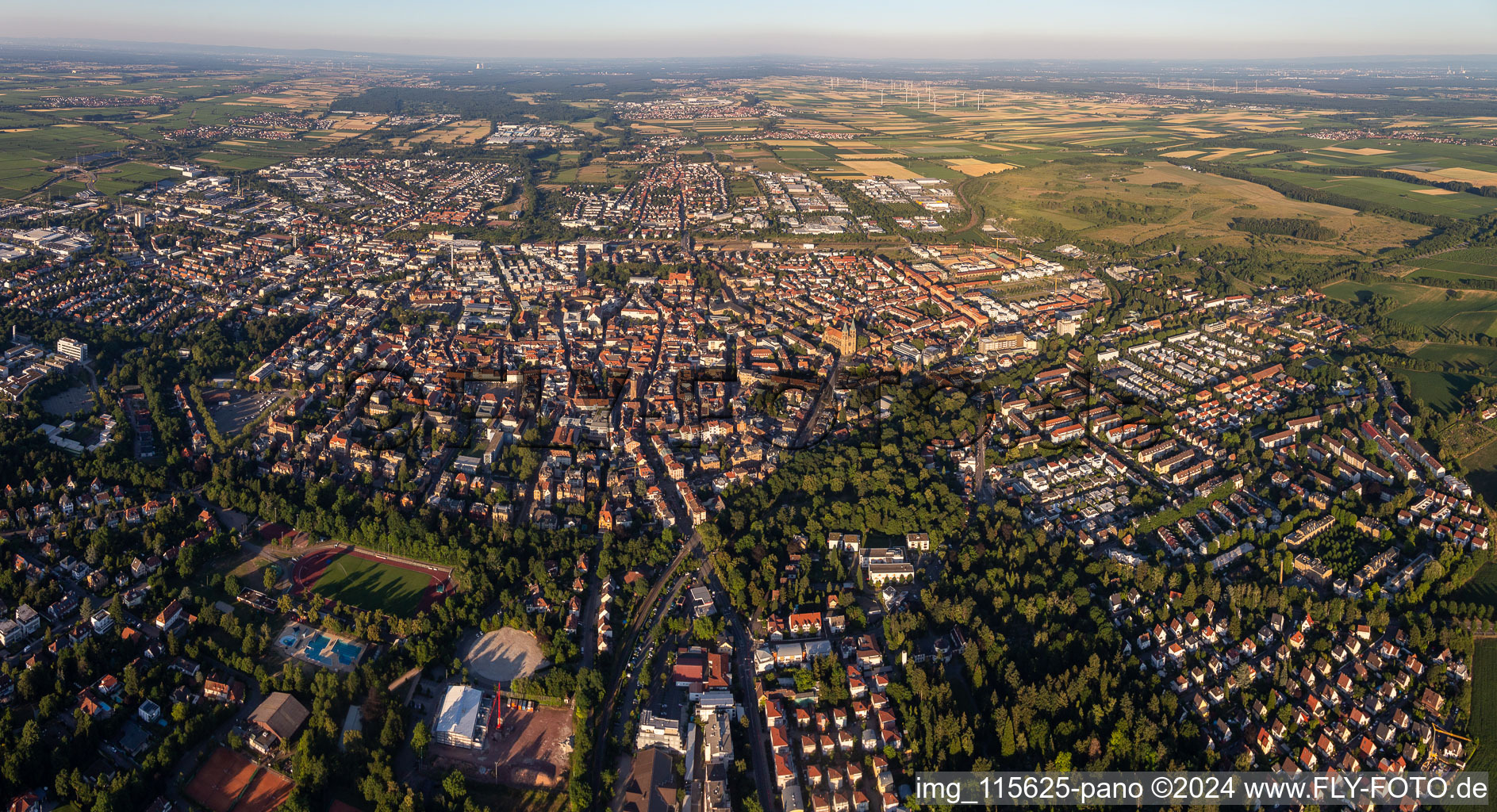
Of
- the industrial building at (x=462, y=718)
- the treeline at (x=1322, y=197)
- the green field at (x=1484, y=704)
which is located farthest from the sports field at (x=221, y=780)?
the treeline at (x=1322, y=197)

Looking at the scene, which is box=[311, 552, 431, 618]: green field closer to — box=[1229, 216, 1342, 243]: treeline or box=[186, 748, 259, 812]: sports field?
box=[186, 748, 259, 812]: sports field

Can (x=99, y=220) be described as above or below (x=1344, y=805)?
above

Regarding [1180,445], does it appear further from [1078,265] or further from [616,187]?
[616,187]

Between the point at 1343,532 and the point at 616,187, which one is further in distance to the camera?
the point at 616,187

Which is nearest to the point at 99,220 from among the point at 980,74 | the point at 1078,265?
Result: the point at 1078,265

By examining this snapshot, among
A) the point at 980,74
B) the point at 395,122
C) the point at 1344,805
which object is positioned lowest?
the point at 1344,805

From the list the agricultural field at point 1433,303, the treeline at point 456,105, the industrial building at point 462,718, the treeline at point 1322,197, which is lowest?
the industrial building at point 462,718

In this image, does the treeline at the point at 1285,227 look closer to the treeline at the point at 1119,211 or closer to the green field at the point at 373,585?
the treeline at the point at 1119,211
